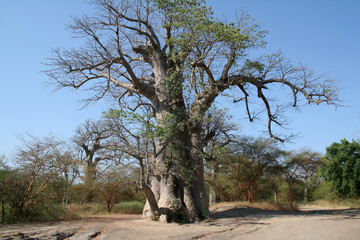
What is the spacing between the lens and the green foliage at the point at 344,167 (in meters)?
17.4

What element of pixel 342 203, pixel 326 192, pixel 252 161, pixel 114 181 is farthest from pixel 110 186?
pixel 326 192

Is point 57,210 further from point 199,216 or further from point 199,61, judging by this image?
point 199,61

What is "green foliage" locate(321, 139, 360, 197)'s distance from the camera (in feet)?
57.2

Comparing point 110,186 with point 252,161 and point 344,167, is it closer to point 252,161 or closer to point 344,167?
point 252,161

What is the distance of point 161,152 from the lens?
916 cm

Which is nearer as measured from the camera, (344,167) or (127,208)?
(127,208)

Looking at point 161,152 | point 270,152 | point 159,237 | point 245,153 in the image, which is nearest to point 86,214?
point 161,152

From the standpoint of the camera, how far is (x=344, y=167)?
697 inches

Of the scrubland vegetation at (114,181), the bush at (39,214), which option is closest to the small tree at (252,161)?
the scrubland vegetation at (114,181)

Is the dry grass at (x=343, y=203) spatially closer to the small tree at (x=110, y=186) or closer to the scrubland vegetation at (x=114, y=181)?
the scrubland vegetation at (x=114, y=181)

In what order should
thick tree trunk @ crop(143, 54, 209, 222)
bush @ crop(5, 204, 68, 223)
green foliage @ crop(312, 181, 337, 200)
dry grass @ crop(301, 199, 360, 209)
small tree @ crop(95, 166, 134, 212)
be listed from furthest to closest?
green foliage @ crop(312, 181, 337, 200)
dry grass @ crop(301, 199, 360, 209)
small tree @ crop(95, 166, 134, 212)
thick tree trunk @ crop(143, 54, 209, 222)
bush @ crop(5, 204, 68, 223)

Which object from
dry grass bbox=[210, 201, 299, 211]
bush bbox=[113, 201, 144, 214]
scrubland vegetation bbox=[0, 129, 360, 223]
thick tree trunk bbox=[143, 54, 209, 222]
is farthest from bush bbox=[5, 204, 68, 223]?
dry grass bbox=[210, 201, 299, 211]

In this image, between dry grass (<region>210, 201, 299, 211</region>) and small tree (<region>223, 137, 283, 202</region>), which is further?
small tree (<region>223, 137, 283, 202</region>)

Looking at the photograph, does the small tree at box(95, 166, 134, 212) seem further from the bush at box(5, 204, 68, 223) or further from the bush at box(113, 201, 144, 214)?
the bush at box(5, 204, 68, 223)
